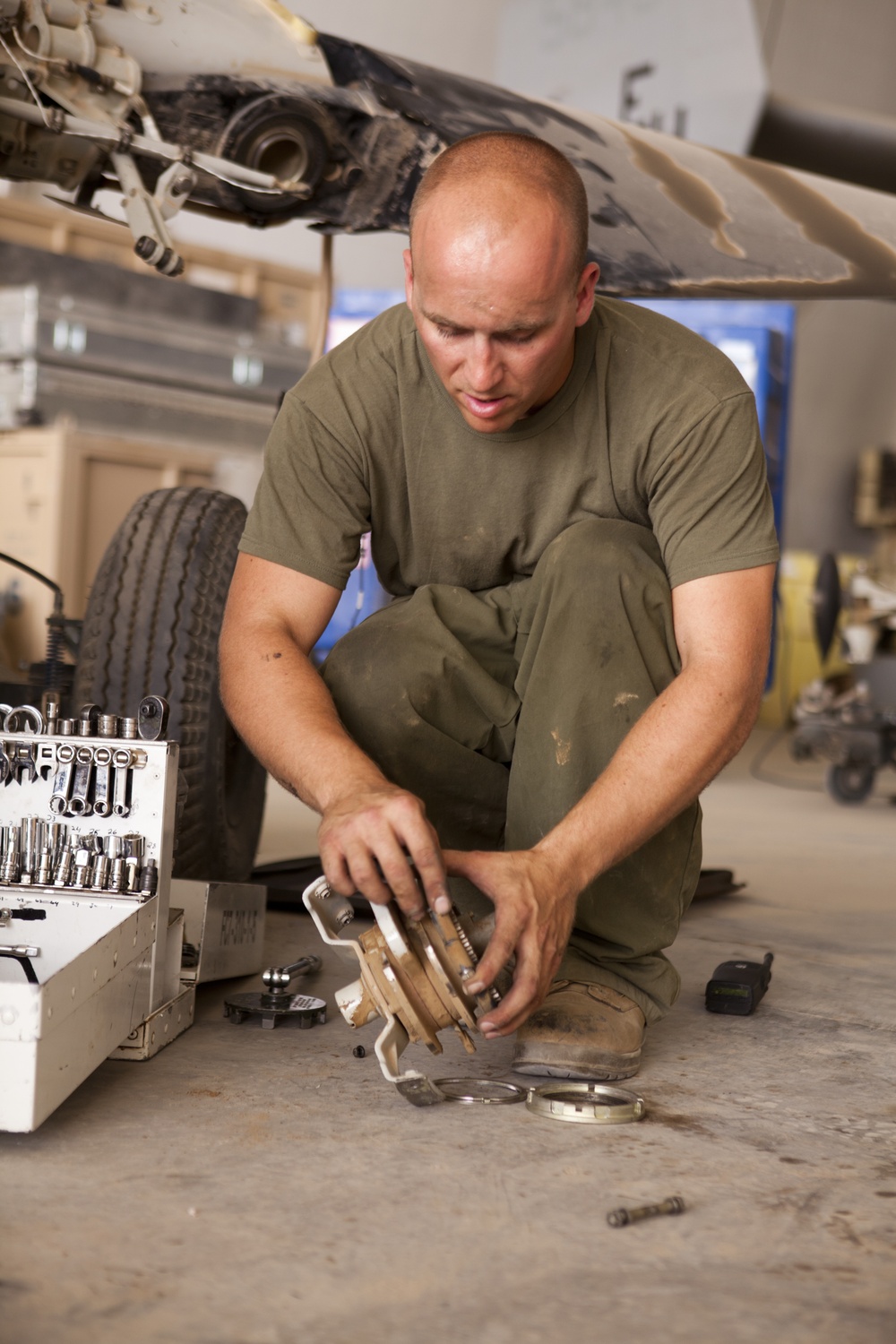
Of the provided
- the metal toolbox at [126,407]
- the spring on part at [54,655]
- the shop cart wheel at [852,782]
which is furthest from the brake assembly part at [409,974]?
the shop cart wheel at [852,782]

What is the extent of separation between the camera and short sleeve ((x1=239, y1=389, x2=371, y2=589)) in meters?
1.38

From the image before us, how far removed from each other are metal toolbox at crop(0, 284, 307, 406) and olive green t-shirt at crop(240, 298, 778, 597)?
2764 mm

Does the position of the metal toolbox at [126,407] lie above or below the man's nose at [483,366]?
below

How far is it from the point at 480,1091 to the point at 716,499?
2.07ft

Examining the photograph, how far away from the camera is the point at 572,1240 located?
2.94ft

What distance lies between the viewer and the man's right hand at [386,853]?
1036mm

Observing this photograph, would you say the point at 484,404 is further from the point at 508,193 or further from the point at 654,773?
the point at 654,773

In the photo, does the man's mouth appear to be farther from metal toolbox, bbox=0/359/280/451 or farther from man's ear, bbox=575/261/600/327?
metal toolbox, bbox=0/359/280/451

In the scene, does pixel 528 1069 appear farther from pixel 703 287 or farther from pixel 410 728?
pixel 703 287

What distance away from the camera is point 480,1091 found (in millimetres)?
1223

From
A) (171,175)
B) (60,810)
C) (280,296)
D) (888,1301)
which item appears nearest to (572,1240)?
(888,1301)

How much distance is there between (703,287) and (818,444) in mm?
6893

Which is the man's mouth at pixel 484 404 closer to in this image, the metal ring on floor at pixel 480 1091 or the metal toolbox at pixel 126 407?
the metal ring on floor at pixel 480 1091

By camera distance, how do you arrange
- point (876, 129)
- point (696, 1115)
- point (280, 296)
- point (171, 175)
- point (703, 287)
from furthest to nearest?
1. point (280, 296)
2. point (876, 129)
3. point (703, 287)
4. point (171, 175)
5. point (696, 1115)
